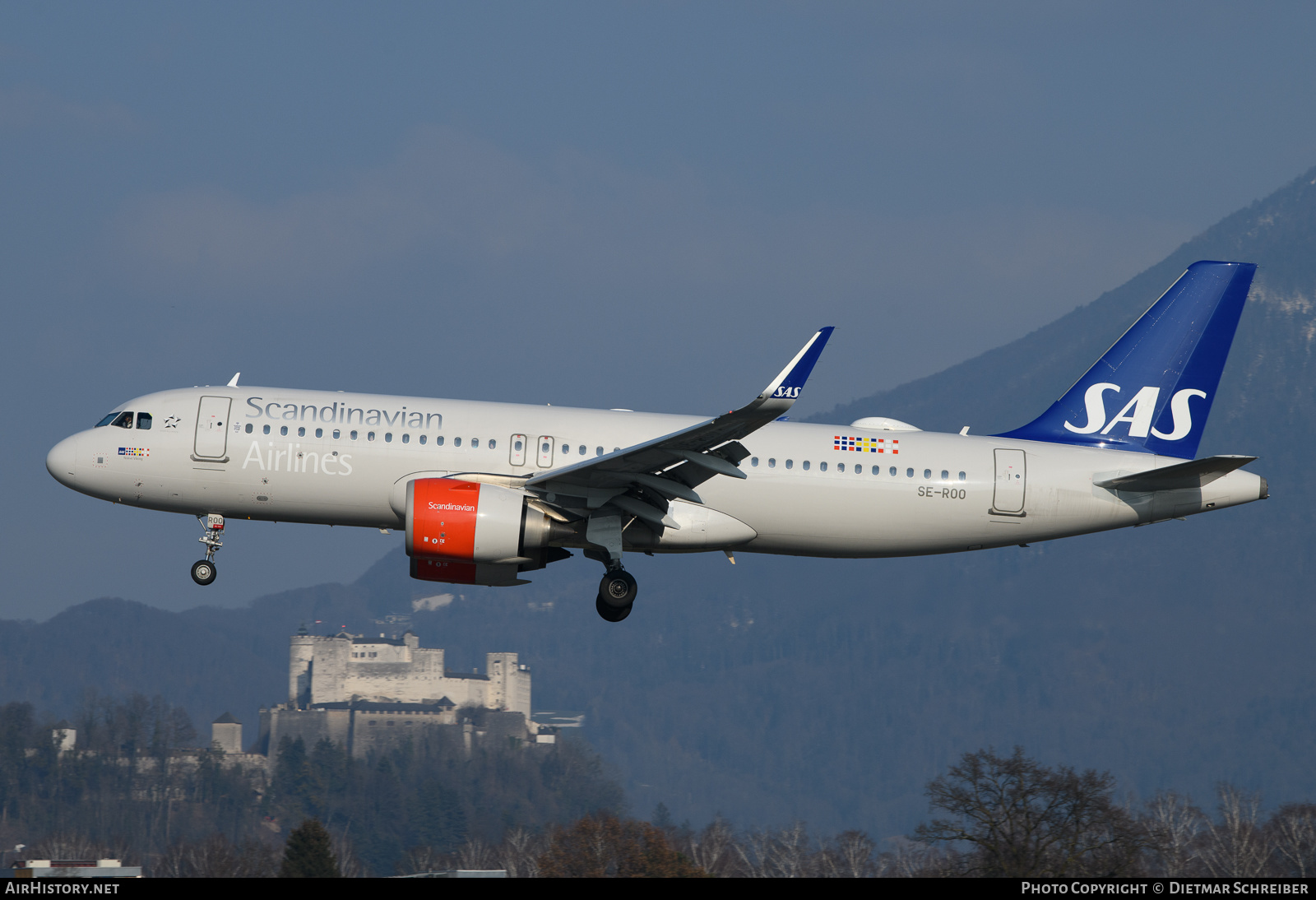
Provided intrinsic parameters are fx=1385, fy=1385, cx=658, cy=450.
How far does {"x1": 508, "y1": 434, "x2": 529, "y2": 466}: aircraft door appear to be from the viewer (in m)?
28.1

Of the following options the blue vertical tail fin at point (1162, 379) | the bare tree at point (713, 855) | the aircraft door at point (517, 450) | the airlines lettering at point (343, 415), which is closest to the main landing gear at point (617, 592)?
the aircraft door at point (517, 450)

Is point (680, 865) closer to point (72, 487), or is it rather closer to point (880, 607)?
point (72, 487)

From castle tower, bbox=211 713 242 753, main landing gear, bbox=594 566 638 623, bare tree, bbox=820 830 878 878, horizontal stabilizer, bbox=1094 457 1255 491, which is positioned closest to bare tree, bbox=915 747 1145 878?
horizontal stabilizer, bbox=1094 457 1255 491

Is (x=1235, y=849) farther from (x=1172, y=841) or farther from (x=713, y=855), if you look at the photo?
(x=713, y=855)

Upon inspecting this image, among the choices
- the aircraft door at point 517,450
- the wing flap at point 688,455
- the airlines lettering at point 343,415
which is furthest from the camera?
the airlines lettering at point 343,415

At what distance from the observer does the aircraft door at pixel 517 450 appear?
2812cm

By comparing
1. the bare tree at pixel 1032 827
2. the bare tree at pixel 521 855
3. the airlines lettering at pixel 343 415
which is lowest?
the bare tree at pixel 521 855

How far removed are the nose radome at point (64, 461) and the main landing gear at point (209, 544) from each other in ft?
9.23

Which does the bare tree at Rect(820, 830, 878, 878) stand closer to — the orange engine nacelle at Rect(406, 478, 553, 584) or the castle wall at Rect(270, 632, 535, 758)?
the orange engine nacelle at Rect(406, 478, 553, 584)

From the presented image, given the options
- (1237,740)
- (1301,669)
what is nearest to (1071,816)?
(1237,740)

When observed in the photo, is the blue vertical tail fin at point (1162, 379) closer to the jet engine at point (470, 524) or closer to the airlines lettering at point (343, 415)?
the jet engine at point (470, 524)

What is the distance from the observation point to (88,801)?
4262 inches

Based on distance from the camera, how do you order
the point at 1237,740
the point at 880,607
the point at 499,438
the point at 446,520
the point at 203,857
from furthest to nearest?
the point at 880,607 → the point at 1237,740 → the point at 203,857 → the point at 499,438 → the point at 446,520
